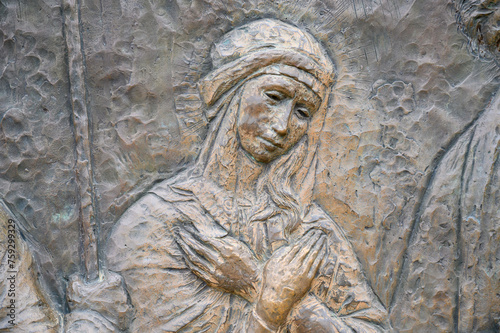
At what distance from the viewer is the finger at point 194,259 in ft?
9.70

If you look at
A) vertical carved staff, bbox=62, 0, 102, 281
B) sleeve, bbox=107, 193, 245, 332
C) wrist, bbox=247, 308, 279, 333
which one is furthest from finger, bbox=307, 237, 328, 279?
vertical carved staff, bbox=62, 0, 102, 281

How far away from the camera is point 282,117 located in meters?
3.02

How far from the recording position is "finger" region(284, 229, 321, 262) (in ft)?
9.83

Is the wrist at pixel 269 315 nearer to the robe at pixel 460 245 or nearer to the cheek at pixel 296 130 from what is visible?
the robe at pixel 460 245

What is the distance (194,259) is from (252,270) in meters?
0.33

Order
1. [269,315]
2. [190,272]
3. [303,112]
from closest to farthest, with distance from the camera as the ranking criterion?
1. [269,315]
2. [190,272]
3. [303,112]

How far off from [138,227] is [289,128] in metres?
1.03

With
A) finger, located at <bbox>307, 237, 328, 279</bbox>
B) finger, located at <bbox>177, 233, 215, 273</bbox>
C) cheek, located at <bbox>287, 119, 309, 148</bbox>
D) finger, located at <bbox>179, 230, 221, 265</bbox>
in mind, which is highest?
cheek, located at <bbox>287, 119, 309, 148</bbox>

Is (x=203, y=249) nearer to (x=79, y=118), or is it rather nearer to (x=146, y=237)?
(x=146, y=237)

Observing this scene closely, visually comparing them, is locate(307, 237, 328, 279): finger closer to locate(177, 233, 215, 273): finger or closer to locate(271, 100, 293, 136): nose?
locate(177, 233, 215, 273): finger

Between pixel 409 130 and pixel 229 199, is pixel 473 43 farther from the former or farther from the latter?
pixel 229 199

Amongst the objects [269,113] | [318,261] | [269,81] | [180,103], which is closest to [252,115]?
[269,113]

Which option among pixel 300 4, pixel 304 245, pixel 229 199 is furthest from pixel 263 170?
pixel 300 4

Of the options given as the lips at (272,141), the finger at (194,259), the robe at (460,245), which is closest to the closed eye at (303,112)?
the lips at (272,141)
